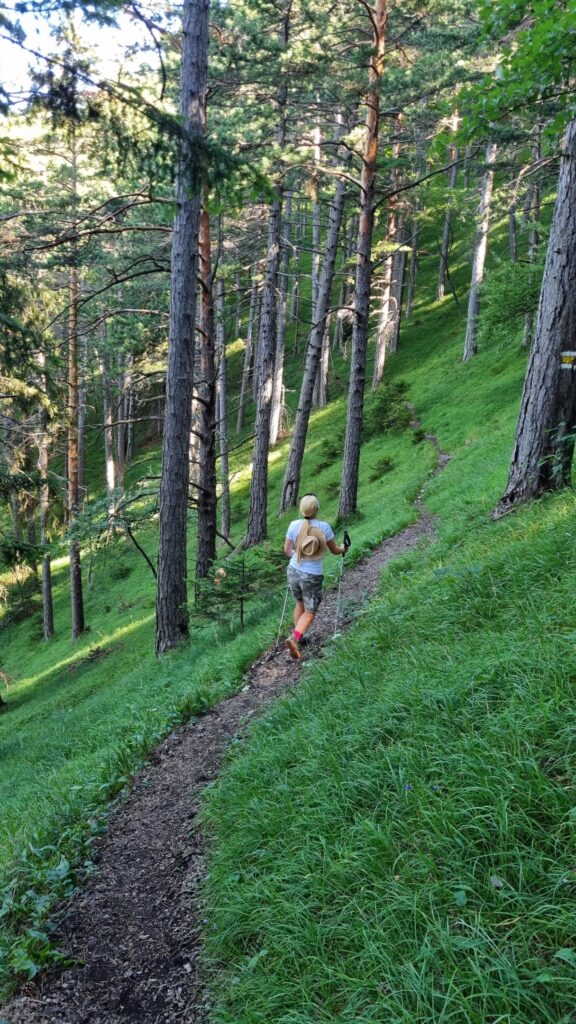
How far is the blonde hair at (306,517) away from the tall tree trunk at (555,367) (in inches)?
99.0

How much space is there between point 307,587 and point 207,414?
214 inches

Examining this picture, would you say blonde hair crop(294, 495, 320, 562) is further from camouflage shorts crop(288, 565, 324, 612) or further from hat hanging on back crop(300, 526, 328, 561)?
camouflage shorts crop(288, 565, 324, 612)

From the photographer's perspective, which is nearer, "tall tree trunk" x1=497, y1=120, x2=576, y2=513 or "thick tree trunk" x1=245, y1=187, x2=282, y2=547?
"tall tree trunk" x1=497, y1=120, x2=576, y2=513

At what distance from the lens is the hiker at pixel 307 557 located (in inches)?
249

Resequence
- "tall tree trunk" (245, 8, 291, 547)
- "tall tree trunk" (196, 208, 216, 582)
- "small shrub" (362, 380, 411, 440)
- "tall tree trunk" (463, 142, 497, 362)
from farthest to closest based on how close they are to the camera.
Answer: "small shrub" (362, 380, 411, 440) → "tall tree trunk" (463, 142, 497, 362) → "tall tree trunk" (245, 8, 291, 547) → "tall tree trunk" (196, 208, 216, 582)

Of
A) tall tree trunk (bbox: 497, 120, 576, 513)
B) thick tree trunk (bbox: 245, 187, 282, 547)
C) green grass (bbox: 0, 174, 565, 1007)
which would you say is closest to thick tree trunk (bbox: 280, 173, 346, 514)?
thick tree trunk (bbox: 245, 187, 282, 547)

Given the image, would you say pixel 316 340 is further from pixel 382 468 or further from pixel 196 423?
pixel 196 423

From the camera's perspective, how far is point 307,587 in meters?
6.40

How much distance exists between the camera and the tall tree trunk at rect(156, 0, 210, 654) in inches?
299

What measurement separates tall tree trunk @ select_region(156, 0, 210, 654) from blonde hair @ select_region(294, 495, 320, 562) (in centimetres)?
289

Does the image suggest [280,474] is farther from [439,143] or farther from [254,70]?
[439,143]

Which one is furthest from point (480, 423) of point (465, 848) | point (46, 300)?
point (465, 848)

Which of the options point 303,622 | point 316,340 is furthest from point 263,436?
point 303,622

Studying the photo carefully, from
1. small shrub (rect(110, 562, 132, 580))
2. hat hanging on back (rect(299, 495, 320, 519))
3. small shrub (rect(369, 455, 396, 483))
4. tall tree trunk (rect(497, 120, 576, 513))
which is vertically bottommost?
small shrub (rect(110, 562, 132, 580))
